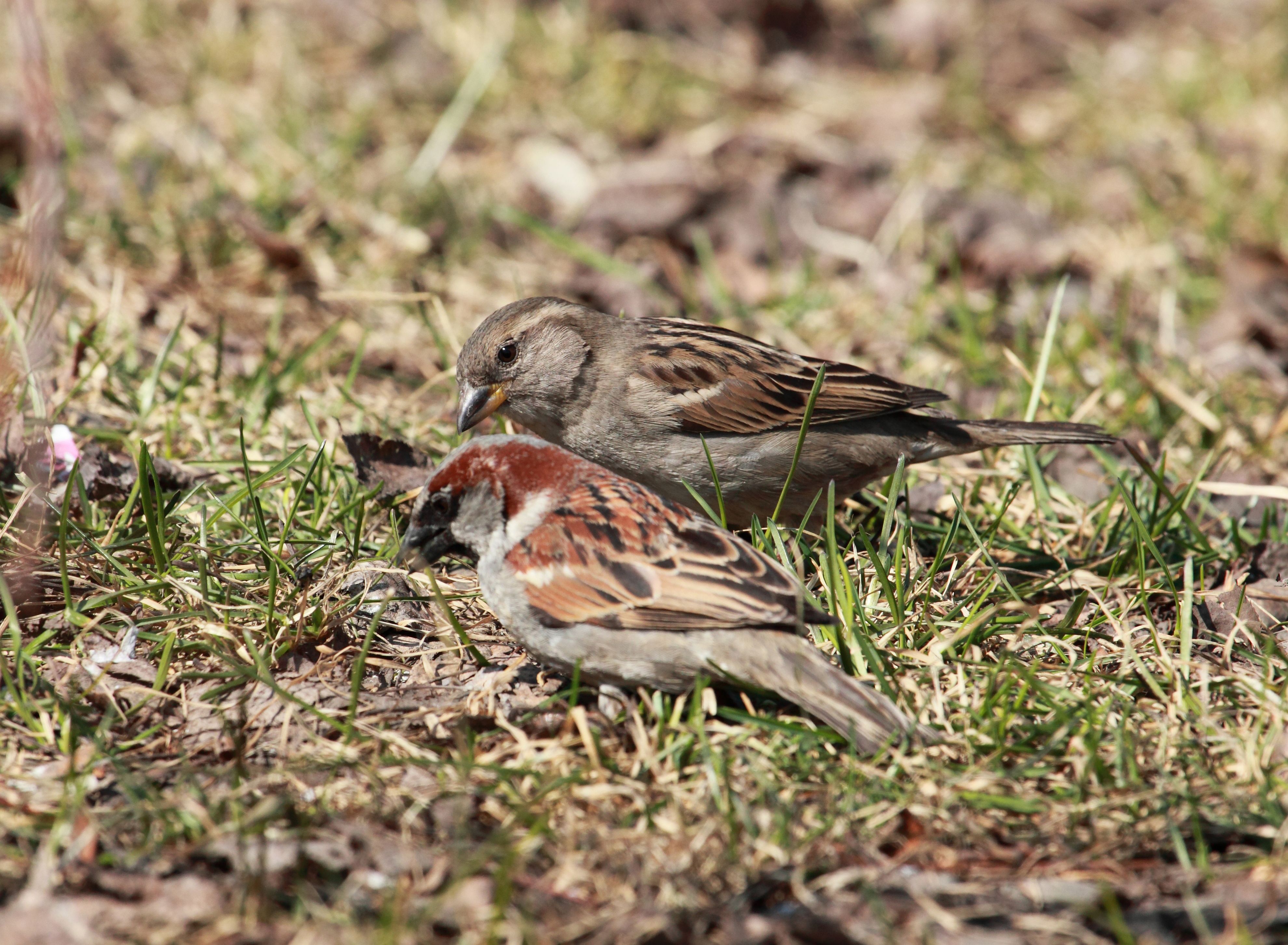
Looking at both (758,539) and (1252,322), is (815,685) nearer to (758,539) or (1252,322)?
(758,539)

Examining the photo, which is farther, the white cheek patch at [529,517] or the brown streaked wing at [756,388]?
the brown streaked wing at [756,388]

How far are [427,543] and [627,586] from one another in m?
0.80

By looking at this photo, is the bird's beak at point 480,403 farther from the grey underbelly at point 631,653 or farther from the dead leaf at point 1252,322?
the dead leaf at point 1252,322

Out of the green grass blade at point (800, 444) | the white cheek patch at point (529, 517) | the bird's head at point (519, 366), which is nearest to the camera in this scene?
the white cheek patch at point (529, 517)

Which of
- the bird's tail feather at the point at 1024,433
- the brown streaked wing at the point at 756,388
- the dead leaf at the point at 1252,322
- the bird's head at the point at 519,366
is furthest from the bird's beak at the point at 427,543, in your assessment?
the dead leaf at the point at 1252,322

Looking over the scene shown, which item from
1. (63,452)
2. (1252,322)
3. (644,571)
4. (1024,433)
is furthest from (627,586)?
(1252,322)

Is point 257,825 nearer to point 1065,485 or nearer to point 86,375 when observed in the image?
point 86,375

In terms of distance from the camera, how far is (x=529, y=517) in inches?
159

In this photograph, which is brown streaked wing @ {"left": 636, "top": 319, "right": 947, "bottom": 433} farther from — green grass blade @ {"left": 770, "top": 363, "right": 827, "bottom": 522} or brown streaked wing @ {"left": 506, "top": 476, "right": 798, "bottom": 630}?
brown streaked wing @ {"left": 506, "top": 476, "right": 798, "bottom": 630}

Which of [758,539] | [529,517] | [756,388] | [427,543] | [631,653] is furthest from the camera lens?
[756,388]

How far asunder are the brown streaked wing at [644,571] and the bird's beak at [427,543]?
1.03ft

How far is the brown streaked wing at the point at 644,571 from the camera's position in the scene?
145 inches

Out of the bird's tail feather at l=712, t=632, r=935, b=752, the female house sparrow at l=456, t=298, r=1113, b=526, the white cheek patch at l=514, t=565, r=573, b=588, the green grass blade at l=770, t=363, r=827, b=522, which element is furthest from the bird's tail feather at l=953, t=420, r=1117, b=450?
the white cheek patch at l=514, t=565, r=573, b=588

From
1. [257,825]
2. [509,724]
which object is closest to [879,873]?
[509,724]
